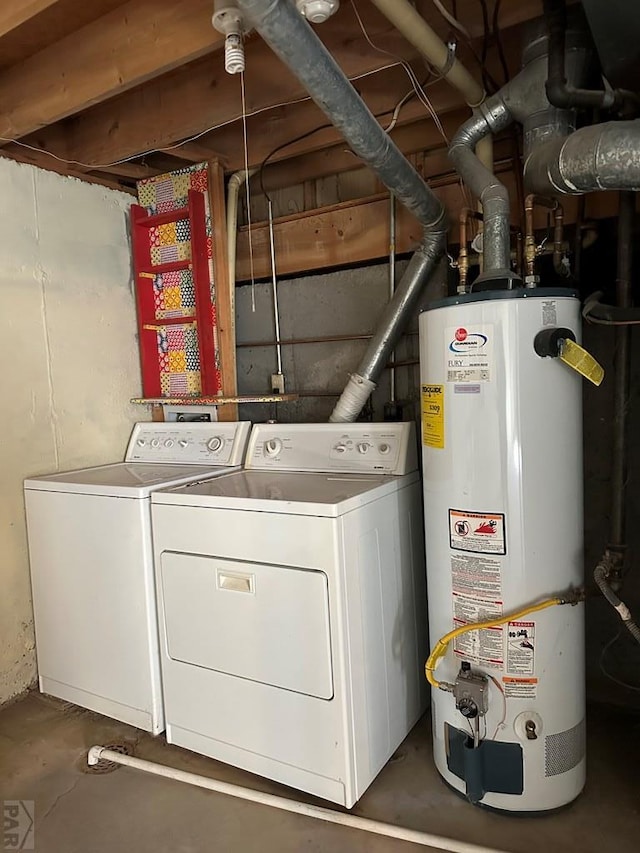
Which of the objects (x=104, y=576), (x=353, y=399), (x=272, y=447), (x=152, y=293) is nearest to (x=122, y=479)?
(x=104, y=576)

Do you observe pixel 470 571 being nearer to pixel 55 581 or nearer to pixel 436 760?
pixel 436 760

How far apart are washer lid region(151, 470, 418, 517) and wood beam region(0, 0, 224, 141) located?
1.25 m

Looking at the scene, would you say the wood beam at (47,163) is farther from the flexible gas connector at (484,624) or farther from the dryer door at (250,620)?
the flexible gas connector at (484,624)

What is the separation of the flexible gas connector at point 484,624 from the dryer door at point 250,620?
300 millimetres

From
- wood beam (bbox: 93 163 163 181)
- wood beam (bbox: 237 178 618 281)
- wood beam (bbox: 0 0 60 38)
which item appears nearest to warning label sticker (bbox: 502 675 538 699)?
wood beam (bbox: 237 178 618 281)

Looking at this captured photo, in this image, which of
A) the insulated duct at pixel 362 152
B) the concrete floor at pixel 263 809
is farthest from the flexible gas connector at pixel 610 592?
the insulated duct at pixel 362 152

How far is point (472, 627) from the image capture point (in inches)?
61.4

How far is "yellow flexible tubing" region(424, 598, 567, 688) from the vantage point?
1.51 metres

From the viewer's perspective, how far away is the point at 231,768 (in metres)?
1.86

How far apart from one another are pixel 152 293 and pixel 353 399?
1187mm

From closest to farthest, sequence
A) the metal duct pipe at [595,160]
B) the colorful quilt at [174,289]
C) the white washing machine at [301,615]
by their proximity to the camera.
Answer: the metal duct pipe at [595,160] → the white washing machine at [301,615] → the colorful quilt at [174,289]

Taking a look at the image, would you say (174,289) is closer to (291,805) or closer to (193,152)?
(193,152)

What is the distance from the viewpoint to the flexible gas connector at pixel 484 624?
1512 mm

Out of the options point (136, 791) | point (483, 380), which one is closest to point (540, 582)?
point (483, 380)
